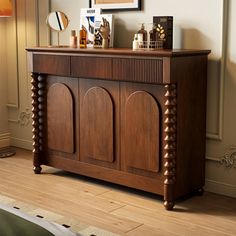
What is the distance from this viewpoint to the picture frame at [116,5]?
325 cm

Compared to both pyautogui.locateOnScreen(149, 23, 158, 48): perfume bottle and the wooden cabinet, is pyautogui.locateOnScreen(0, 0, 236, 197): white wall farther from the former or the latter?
pyautogui.locateOnScreen(149, 23, 158, 48): perfume bottle

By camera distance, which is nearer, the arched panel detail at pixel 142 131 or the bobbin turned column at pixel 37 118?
the arched panel detail at pixel 142 131

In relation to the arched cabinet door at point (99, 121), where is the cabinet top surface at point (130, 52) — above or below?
above

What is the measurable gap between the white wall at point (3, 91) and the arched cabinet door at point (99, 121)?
127cm

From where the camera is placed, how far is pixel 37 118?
3.41 m

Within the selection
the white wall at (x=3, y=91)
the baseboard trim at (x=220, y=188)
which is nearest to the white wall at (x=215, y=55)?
the baseboard trim at (x=220, y=188)

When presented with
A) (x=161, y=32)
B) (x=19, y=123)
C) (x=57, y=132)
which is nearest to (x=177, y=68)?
(x=161, y=32)

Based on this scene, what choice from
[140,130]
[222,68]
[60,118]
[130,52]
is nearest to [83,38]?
[60,118]

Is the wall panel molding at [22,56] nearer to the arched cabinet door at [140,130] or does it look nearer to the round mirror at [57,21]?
the round mirror at [57,21]

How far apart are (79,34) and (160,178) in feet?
3.92

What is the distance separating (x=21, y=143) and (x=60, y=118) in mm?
1013

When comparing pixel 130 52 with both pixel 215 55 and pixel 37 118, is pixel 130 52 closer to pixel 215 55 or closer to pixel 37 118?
pixel 215 55

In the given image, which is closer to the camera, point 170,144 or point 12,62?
Answer: point 170,144

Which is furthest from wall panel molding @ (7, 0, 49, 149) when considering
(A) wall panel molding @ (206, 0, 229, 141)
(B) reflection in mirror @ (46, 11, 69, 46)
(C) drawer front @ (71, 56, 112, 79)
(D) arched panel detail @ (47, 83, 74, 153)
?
(A) wall panel molding @ (206, 0, 229, 141)
